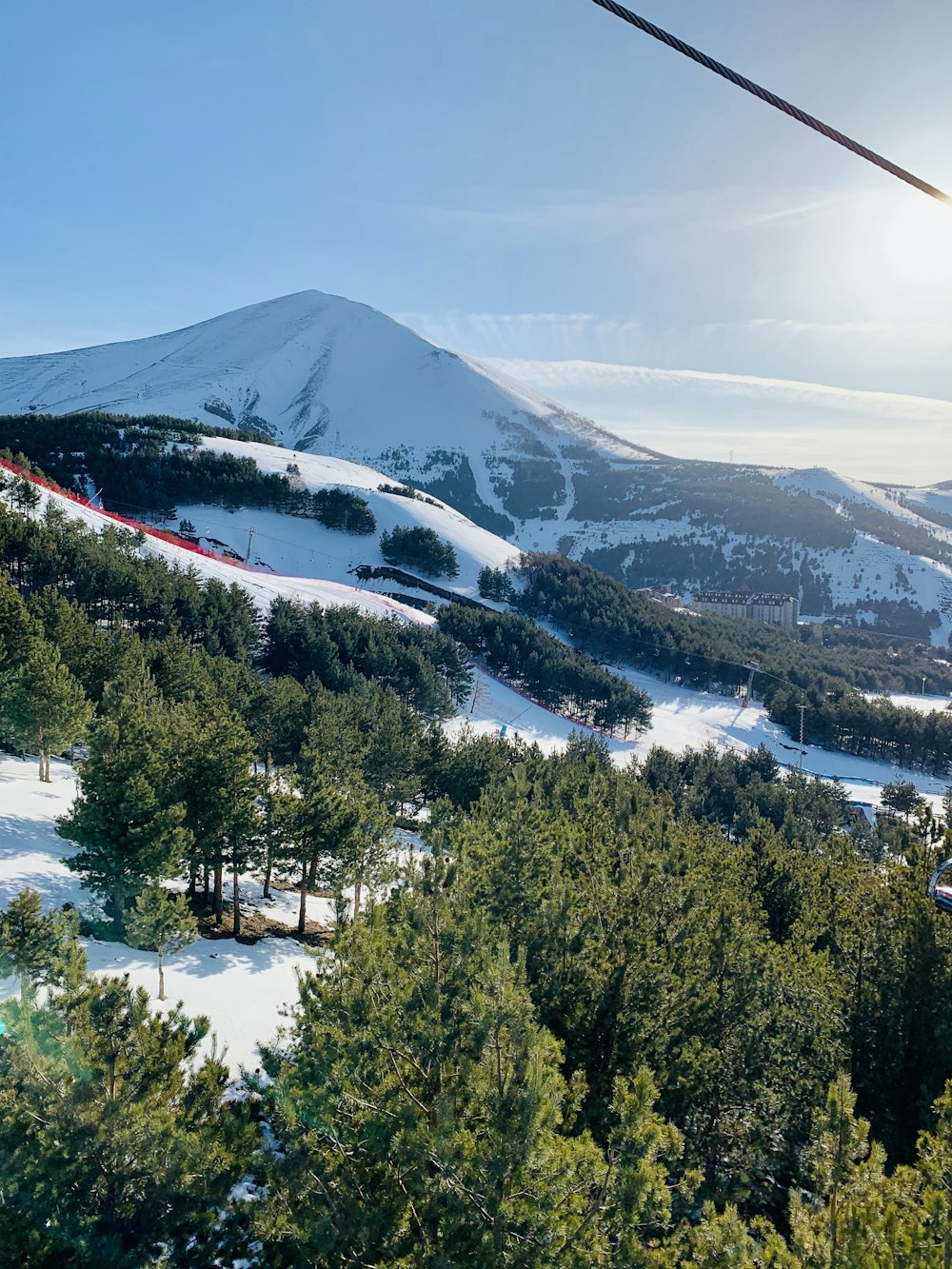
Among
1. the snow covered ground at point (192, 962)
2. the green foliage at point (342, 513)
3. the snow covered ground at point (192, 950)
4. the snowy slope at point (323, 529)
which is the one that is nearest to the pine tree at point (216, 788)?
the snow covered ground at point (192, 962)

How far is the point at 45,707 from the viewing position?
1156 inches

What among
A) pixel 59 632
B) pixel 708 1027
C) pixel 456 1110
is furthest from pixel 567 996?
pixel 59 632

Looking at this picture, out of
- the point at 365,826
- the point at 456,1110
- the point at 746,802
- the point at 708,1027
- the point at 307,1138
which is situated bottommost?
the point at 746,802

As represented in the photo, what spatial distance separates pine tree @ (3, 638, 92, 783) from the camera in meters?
29.2

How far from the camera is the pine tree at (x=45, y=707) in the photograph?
95.9 feet

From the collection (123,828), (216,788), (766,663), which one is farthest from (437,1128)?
(766,663)

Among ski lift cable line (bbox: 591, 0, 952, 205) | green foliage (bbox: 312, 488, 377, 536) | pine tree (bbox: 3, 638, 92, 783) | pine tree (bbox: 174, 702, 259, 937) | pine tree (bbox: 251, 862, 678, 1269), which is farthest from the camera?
green foliage (bbox: 312, 488, 377, 536)

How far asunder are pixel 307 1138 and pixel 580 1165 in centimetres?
338

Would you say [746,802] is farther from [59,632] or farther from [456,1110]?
[456,1110]

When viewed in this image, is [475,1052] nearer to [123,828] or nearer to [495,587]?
[123,828]

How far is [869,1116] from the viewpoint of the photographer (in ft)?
46.0

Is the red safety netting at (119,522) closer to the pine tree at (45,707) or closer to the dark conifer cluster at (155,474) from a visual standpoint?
the dark conifer cluster at (155,474)

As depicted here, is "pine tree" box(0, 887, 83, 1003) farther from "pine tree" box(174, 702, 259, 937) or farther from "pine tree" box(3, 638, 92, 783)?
"pine tree" box(3, 638, 92, 783)

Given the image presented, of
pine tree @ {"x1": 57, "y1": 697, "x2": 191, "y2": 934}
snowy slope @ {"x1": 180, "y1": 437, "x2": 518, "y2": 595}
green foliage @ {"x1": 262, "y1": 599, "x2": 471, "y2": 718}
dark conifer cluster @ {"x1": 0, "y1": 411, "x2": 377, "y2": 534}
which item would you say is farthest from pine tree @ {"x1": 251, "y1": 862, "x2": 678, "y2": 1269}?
dark conifer cluster @ {"x1": 0, "y1": 411, "x2": 377, "y2": 534}
